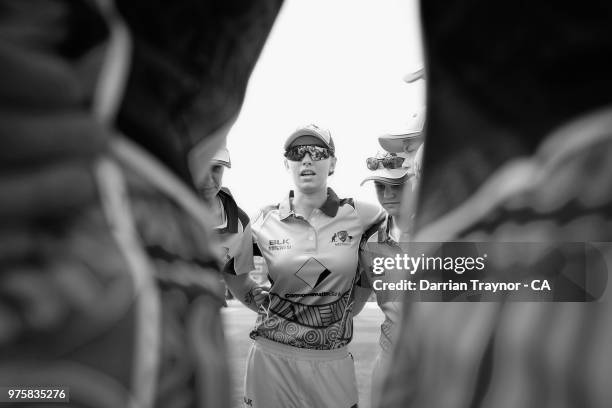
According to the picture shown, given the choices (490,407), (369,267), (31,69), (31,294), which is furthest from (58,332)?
(369,267)

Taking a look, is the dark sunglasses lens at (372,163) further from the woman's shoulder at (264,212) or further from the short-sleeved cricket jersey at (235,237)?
the short-sleeved cricket jersey at (235,237)

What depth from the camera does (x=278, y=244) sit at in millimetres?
2389

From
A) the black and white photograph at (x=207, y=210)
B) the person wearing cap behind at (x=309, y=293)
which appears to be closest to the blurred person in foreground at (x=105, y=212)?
the black and white photograph at (x=207, y=210)

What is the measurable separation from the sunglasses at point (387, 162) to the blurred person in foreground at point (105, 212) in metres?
2.32

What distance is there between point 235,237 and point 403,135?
2.60 feet

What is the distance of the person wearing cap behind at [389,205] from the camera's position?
2283 millimetres

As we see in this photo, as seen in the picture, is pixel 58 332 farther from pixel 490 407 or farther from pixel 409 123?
pixel 409 123

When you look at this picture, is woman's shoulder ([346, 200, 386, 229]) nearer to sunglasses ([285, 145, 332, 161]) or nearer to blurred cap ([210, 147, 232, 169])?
sunglasses ([285, 145, 332, 161])

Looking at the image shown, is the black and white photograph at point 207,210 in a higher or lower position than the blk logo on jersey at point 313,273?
higher

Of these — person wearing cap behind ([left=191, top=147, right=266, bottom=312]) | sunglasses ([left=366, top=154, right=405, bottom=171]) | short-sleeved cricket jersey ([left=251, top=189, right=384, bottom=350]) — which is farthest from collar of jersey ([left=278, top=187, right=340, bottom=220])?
sunglasses ([left=366, top=154, right=405, bottom=171])

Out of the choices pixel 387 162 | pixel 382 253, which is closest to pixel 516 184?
pixel 382 253

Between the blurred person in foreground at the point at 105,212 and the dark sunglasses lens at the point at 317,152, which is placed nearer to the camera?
the blurred person in foreground at the point at 105,212

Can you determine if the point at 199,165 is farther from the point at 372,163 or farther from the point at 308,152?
the point at 372,163

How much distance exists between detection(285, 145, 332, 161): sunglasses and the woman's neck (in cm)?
13
